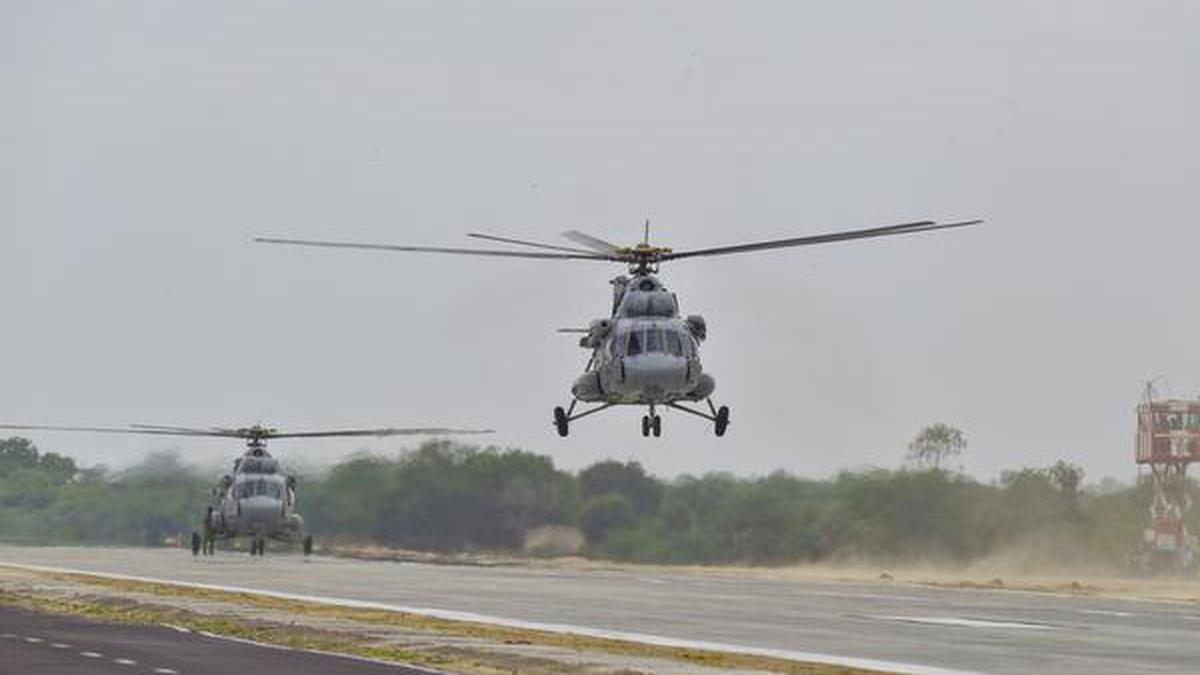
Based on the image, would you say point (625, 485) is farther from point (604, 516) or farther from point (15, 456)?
point (15, 456)

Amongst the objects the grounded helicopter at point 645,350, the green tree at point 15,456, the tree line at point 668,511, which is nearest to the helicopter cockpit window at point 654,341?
the grounded helicopter at point 645,350

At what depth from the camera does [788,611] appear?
187 feet

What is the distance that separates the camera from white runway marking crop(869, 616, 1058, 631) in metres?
51.7

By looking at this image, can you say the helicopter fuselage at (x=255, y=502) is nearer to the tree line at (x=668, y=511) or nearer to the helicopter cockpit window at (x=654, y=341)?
the tree line at (x=668, y=511)

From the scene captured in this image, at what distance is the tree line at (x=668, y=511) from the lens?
9056 centimetres

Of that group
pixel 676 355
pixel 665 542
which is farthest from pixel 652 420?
pixel 665 542

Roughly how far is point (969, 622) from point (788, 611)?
5357 mm

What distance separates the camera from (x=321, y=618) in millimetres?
53125

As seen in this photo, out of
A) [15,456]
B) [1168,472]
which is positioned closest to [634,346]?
[1168,472]

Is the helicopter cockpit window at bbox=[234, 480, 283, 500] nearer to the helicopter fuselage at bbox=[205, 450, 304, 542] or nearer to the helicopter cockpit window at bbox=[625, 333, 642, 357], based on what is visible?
the helicopter fuselage at bbox=[205, 450, 304, 542]

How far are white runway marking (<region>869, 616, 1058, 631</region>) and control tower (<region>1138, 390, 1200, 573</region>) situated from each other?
38.7 m

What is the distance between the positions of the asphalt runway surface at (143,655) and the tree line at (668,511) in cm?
4672

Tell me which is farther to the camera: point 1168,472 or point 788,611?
point 1168,472

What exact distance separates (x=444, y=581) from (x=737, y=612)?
19.4 meters
